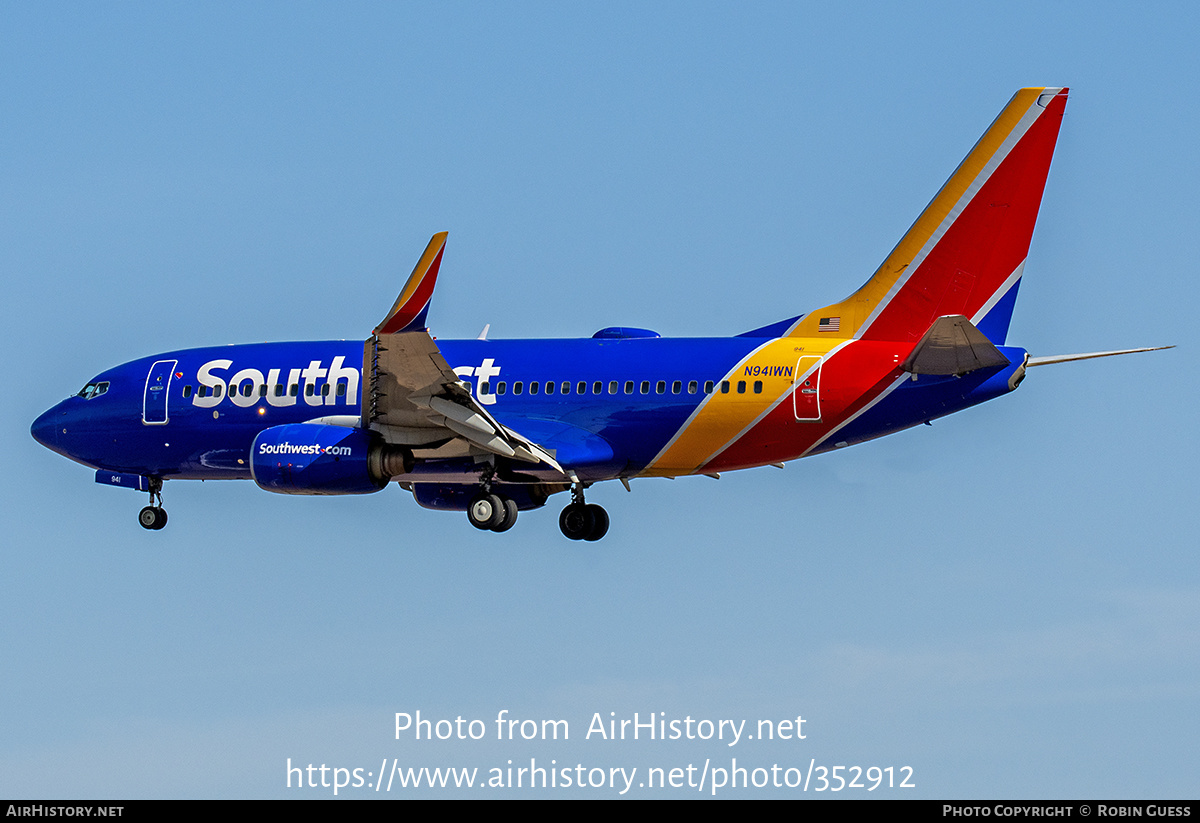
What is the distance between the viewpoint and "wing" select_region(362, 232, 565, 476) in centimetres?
3484

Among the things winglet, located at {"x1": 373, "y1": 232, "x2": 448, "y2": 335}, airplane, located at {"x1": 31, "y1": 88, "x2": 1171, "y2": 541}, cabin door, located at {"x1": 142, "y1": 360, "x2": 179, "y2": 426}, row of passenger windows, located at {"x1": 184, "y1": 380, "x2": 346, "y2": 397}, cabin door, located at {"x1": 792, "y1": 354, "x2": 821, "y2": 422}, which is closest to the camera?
winglet, located at {"x1": 373, "y1": 232, "x2": 448, "y2": 335}

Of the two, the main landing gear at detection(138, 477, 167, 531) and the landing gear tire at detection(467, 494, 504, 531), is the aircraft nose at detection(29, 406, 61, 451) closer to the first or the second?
Answer: the main landing gear at detection(138, 477, 167, 531)

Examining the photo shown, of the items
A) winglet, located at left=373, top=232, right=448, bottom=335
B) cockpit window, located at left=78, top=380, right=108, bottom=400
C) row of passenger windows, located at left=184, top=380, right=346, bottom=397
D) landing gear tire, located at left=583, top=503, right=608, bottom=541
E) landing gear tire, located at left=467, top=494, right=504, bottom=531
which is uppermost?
cockpit window, located at left=78, top=380, right=108, bottom=400

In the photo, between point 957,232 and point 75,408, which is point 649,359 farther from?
point 75,408

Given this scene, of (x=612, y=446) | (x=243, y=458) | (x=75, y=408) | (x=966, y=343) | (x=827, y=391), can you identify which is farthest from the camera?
(x=75, y=408)

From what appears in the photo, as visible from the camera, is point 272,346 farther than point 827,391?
Yes

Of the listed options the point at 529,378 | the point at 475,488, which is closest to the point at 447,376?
the point at 529,378

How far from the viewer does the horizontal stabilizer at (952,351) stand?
109 feet

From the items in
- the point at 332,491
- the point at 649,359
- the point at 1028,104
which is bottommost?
the point at 332,491

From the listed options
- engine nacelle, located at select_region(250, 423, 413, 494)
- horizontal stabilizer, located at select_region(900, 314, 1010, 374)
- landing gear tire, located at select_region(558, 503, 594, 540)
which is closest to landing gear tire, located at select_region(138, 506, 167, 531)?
engine nacelle, located at select_region(250, 423, 413, 494)

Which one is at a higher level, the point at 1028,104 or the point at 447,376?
the point at 1028,104

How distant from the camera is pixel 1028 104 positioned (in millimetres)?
36219

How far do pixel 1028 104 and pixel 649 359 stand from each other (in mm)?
9361

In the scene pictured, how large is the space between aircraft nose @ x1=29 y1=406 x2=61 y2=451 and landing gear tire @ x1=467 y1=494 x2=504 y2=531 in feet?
38.7
